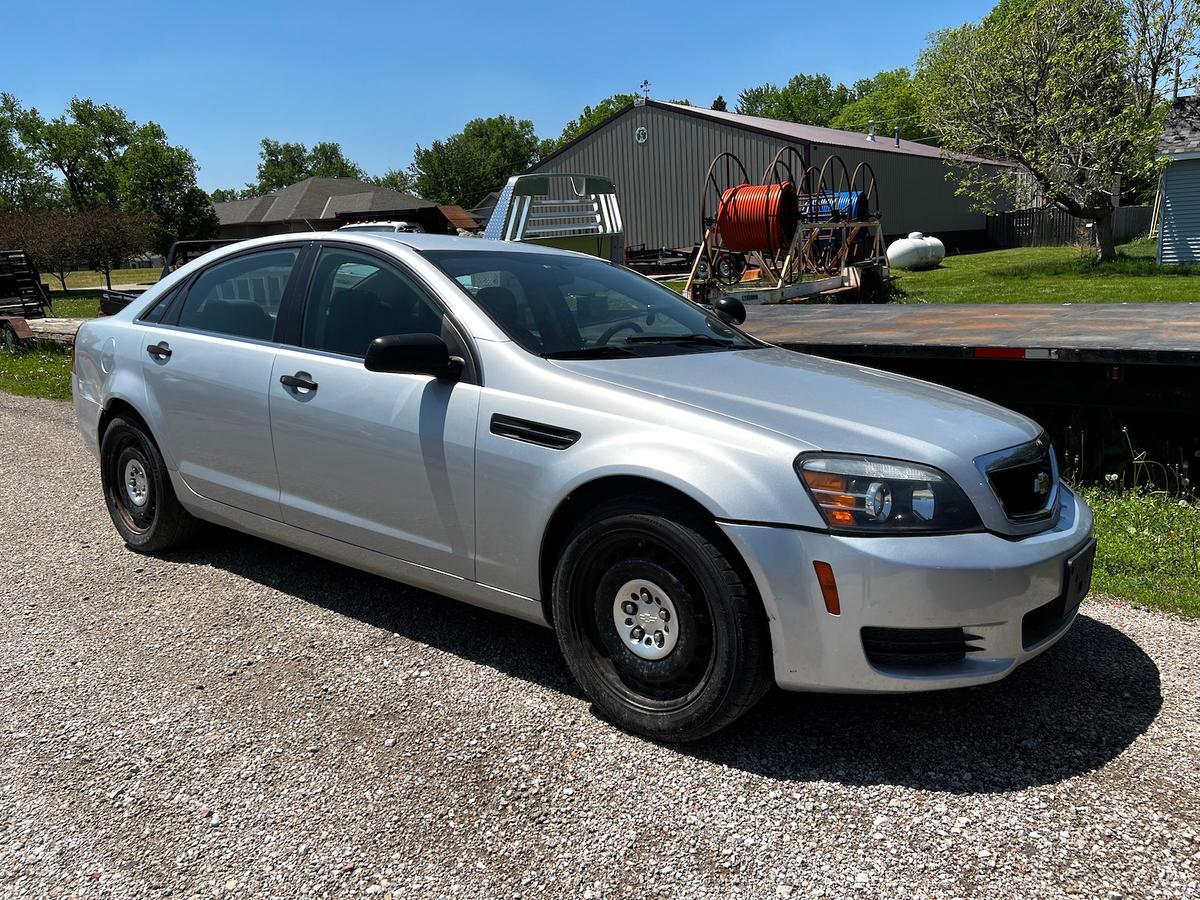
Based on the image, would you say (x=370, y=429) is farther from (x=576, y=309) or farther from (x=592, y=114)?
(x=592, y=114)

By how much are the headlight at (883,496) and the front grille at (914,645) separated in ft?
0.97

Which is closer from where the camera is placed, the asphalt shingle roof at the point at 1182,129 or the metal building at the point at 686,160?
the asphalt shingle roof at the point at 1182,129

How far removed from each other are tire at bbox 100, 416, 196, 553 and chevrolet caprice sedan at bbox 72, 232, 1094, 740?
0.74 ft

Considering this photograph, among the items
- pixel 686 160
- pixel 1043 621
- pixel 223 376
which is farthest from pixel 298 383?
pixel 686 160

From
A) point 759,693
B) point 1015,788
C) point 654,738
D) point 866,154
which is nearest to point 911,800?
point 1015,788

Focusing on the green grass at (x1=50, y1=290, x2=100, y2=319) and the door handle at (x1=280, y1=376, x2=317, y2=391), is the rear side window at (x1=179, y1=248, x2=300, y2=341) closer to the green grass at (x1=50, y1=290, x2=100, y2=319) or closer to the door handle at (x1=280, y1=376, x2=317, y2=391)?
the door handle at (x1=280, y1=376, x2=317, y2=391)

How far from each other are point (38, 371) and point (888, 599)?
14.1 m

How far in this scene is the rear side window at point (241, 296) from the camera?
4.35m

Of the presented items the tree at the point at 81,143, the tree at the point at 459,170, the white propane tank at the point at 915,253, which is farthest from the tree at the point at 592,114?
the white propane tank at the point at 915,253

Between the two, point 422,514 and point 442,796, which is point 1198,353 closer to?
point 422,514

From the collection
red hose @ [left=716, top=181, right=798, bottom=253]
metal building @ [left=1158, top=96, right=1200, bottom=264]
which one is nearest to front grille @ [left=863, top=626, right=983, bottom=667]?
red hose @ [left=716, top=181, right=798, bottom=253]

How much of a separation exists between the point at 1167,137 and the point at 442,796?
1062 inches

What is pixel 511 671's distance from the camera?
3738 mm

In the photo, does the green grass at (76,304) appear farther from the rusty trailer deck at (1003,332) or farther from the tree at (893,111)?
the tree at (893,111)
